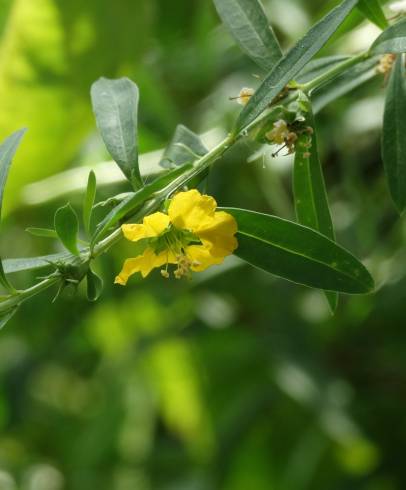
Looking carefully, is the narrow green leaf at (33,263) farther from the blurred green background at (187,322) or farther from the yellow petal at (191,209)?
the blurred green background at (187,322)

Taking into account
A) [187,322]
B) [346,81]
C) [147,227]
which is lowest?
[187,322]

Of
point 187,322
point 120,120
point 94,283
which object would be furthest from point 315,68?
point 187,322

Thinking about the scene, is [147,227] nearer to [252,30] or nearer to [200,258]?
[200,258]

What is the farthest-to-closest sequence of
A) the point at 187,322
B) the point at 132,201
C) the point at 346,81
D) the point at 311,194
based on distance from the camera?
the point at 187,322
the point at 346,81
the point at 311,194
the point at 132,201

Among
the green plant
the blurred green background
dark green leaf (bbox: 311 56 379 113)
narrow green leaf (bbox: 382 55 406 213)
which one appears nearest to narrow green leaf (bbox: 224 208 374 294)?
the green plant

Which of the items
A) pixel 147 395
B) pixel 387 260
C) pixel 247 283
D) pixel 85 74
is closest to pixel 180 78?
pixel 85 74

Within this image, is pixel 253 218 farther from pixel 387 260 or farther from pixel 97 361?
pixel 97 361

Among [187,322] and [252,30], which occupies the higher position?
[252,30]

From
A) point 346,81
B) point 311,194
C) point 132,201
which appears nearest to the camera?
point 132,201

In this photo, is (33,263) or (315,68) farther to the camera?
(315,68)
